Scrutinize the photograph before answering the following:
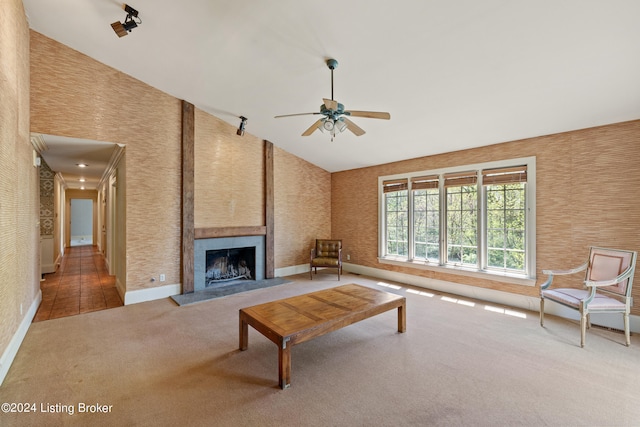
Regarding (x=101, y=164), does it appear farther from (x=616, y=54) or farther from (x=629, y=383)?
(x=629, y=383)

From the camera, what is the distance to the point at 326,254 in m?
6.45

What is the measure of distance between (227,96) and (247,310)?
3.27m

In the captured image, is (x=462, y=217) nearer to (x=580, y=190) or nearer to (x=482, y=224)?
(x=482, y=224)

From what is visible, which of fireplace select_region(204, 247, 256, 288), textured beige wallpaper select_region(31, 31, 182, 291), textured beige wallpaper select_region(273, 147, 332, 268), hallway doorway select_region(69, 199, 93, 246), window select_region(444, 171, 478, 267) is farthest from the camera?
hallway doorway select_region(69, 199, 93, 246)

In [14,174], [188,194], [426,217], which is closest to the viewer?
[14,174]

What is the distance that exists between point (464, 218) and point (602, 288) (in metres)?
1.92

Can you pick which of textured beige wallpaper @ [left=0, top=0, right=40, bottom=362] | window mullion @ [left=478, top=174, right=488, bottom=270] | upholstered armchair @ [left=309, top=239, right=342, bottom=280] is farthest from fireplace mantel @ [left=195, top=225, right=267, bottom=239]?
window mullion @ [left=478, top=174, right=488, bottom=270]

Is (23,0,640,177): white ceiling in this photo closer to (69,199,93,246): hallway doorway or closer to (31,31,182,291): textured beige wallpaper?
(31,31,182,291): textured beige wallpaper

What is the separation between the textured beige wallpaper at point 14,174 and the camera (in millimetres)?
2418

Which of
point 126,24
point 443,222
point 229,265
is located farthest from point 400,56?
point 229,265

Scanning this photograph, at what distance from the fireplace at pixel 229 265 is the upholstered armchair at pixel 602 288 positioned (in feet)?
16.2

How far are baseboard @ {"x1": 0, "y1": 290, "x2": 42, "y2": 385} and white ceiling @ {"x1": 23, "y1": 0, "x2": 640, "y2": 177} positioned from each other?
3.54 m

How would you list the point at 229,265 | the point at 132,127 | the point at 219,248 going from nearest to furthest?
the point at 132,127, the point at 219,248, the point at 229,265

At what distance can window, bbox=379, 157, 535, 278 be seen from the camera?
414 cm
